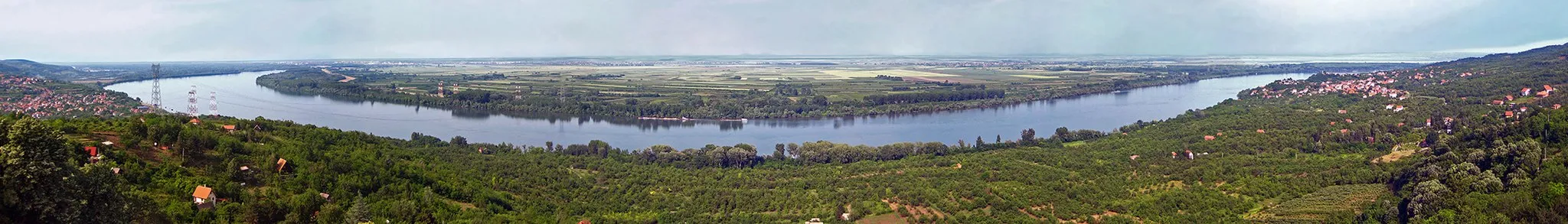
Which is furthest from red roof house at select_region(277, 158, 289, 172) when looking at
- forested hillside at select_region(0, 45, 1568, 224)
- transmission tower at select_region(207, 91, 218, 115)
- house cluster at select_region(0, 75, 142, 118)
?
transmission tower at select_region(207, 91, 218, 115)

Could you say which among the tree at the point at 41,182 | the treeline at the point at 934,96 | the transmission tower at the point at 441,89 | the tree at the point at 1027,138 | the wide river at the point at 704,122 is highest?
the tree at the point at 41,182

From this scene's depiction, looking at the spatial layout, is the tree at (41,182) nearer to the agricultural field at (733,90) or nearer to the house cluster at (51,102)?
the house cluster at (51,102)

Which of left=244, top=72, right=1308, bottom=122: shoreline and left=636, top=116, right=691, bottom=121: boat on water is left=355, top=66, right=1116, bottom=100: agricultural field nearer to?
left=244, top=72, right=1308, bottom=122: shoreline

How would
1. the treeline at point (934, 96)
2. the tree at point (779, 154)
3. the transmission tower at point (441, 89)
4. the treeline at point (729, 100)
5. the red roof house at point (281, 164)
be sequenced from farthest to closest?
the transmission tower at point (441, 89)
the treeline at point (934, 96)
the treeline at point (729, 100)
the tree at point (779, 154)
the red roof house at point (281, 164)

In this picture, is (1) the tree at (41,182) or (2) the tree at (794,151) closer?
(1) the tree at (41,182)

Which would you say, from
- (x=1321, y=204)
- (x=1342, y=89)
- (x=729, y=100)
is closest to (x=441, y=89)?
(x=729, y=100)

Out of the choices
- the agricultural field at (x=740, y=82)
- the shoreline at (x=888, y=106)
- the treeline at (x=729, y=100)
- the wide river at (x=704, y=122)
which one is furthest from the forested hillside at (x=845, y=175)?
the agricultural field at (x=740, y=82)

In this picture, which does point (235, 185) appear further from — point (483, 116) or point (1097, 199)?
point (483, 116)
